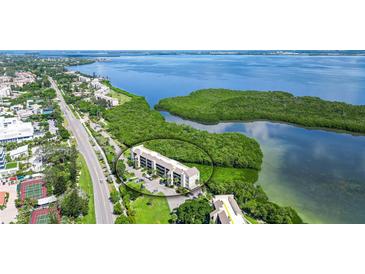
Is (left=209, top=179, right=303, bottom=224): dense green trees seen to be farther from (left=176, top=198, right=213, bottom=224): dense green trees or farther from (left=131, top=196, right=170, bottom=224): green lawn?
(left=131, top=196, right=170, bottom=224): green lawn

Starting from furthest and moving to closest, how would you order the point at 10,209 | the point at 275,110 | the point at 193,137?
1. the point at 275,110
2. the point at 193,137
3. the point at 10,209

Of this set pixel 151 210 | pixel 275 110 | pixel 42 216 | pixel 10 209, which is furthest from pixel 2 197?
pixel 275 110

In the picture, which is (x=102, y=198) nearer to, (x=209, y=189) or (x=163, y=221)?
(x=163, y=221)

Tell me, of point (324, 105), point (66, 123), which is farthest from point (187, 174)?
point (324, 105)

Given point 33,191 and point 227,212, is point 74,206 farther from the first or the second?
point 227,212

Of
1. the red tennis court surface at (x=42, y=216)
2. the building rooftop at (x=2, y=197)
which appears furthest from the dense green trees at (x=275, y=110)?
the building rooftop at (x=2, y=197)

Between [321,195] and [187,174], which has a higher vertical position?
[187,174]

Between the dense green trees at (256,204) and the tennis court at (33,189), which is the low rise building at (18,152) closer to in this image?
the tennis court at (33,189)
